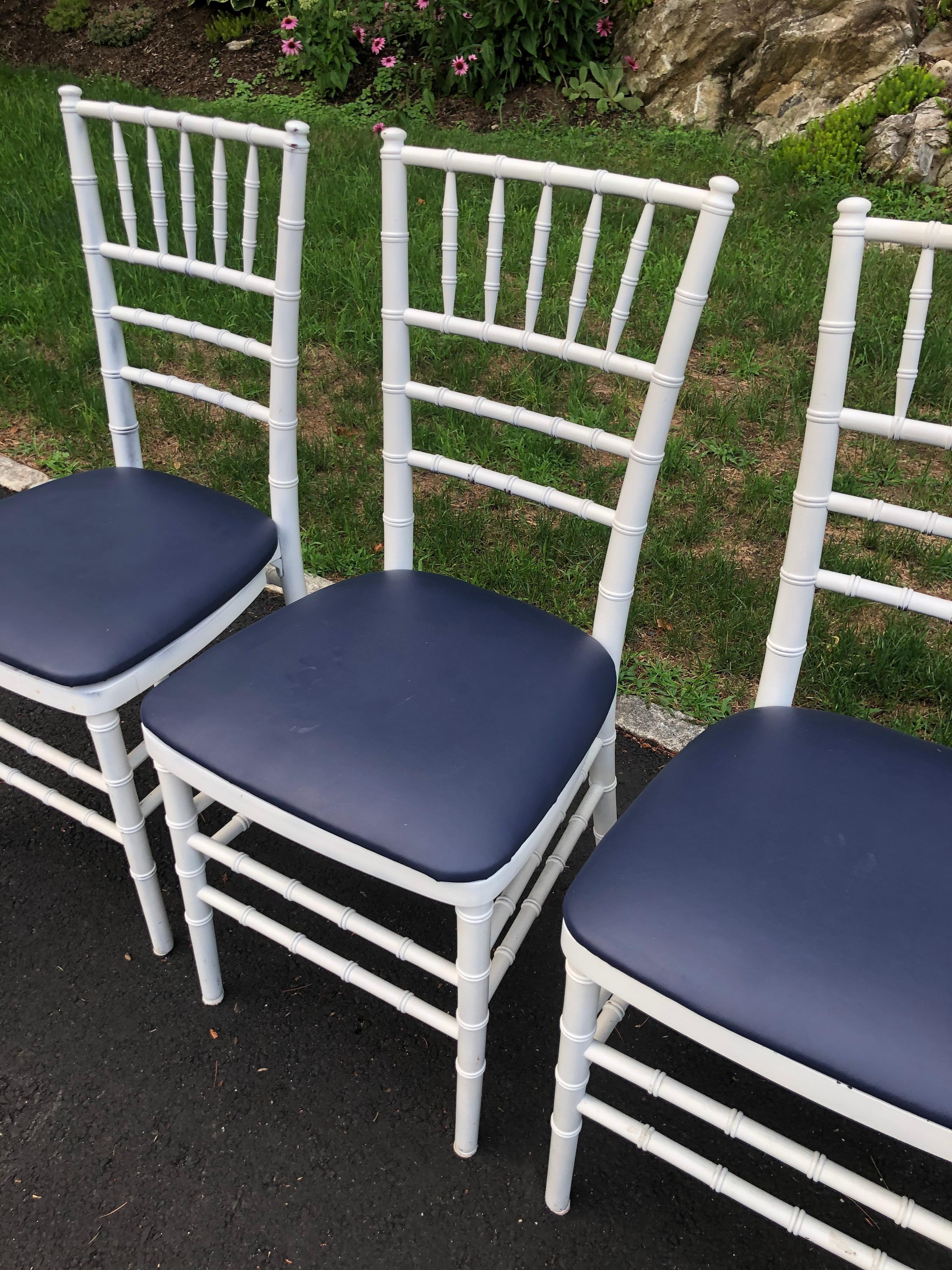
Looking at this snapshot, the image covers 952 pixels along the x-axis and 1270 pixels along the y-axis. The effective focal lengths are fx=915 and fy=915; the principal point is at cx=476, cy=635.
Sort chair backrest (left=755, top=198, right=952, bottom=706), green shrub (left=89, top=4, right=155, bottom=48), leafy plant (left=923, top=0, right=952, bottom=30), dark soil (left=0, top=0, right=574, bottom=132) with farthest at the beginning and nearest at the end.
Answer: green shrub (left=89, top=4, right=155, bottom=48), dark soil (left=0, top=0, right=574, bottom=132), leafy plant (left=923, top=0, right=952, bottom=30), chair backrest (left=755, top=198, right=952, bottom=706)

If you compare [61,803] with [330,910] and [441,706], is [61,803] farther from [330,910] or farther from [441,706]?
[441,706]

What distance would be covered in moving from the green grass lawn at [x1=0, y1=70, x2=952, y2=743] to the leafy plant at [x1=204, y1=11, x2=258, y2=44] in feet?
8.28

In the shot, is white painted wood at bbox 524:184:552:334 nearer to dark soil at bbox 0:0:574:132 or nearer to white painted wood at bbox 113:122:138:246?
white painted wood at bbox 113:122:138:246

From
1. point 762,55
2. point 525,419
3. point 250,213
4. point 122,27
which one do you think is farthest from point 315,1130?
point 122,27

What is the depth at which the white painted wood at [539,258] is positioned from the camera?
1.24m

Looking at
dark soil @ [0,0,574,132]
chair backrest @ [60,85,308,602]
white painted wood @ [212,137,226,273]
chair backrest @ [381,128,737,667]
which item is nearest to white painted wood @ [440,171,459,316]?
chair backrest @ [381,128,737,667]

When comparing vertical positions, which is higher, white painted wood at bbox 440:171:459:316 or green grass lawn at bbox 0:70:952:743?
white painted wood at bbox 440:171:459:316

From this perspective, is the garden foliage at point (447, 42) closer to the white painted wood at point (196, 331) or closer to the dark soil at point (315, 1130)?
the white painted wood at point (196, 331)

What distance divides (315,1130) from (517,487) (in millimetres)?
990

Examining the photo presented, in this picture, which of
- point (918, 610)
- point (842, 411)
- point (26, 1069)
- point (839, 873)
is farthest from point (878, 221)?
point (26, 1069)

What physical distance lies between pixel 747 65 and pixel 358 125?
2091 millimetres

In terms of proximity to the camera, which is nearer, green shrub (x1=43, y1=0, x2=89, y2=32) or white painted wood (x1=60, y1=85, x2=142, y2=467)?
white painted wood (x1=60, y1=85, x2=142, y2=467)

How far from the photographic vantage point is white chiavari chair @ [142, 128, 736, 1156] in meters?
1.05

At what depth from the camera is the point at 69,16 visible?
21.3 feet
